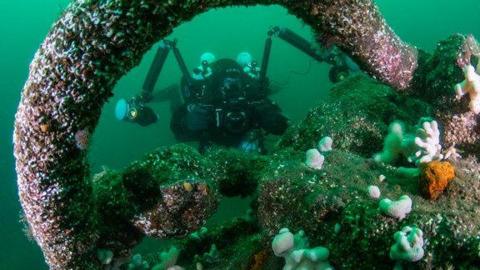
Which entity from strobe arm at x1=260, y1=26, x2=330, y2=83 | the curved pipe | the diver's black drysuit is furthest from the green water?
strobe arm at x1=260, y1=26, x2=330, y2=83

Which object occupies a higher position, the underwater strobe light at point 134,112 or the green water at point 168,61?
the green water at point 168,61

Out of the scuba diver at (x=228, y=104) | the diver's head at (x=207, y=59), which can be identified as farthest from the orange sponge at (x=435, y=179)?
the diver's head at (x=207, y=59)

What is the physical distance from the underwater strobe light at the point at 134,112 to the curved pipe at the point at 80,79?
4.91 m

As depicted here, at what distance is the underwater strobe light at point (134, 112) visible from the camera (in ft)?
27.3

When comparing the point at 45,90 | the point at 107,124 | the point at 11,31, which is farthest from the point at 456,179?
the point at 11,31

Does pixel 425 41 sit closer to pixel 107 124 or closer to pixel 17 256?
pixel 107 124

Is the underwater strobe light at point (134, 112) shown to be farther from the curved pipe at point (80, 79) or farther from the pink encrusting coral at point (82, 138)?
the pink encrusting coral at point (82, 138)

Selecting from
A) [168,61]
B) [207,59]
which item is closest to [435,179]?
[207,59]

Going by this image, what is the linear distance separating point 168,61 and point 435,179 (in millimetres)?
38224

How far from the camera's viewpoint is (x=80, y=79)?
2516 millimetres

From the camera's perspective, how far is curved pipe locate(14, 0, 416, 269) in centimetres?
239

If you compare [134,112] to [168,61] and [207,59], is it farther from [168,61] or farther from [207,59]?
[168,61]

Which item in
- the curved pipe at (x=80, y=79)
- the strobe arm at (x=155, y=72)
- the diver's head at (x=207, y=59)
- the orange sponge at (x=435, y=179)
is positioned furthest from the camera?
the strobe arm at (x=155, y=72)

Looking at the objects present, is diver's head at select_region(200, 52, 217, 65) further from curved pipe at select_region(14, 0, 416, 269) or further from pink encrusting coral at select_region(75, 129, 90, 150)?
pink encrusting coral at select_region(75, 129, 90, 150)
